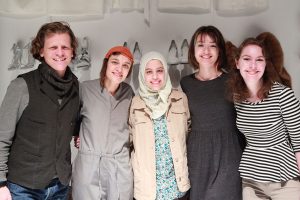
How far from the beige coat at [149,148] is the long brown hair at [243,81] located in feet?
1.24

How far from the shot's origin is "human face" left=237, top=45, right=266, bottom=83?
1.93 m

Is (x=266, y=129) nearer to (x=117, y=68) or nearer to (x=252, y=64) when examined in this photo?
(x=252, y=64)

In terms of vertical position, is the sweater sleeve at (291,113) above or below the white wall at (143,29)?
below

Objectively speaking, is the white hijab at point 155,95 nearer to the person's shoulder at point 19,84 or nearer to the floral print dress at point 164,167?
the floral print dress at point 164,167

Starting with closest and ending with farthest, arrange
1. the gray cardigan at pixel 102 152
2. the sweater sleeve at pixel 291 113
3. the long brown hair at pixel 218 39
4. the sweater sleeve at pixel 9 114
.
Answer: the sweater sleeve at pixel 9 114, the sweater sleeve at pixel 291 113, the gray cardigan at pixel 102 152, the long brown hair at pixel 218 39

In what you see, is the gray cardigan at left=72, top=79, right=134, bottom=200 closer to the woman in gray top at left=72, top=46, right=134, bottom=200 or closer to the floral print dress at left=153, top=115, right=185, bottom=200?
the woman in gray top at left=72, top=46, right=134, bottom=200

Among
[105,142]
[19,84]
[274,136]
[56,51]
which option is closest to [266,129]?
[274,136]

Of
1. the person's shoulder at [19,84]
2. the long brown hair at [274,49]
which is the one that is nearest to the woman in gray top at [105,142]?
the person's shoulder at [19,84]

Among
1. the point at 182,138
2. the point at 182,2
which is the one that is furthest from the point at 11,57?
the point at 182,138

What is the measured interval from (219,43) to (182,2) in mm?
809

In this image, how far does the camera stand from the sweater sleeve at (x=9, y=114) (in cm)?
172

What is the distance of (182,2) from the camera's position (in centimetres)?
292

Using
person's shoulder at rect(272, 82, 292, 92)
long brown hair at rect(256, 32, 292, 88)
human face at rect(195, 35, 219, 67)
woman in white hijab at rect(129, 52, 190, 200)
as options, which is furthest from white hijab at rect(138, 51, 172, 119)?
long brown hair at rect(256, 32, 292, 88)

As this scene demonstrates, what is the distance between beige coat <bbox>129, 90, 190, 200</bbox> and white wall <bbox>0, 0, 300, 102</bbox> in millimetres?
954
